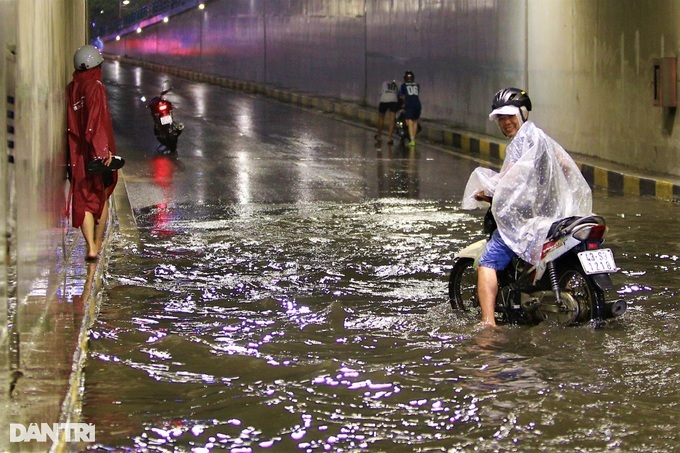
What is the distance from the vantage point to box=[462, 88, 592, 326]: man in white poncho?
265 inches

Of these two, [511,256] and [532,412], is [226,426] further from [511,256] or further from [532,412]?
[511,256]

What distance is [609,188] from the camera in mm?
15719

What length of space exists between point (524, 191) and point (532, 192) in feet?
0.16

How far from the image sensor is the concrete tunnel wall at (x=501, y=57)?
52.6 ft

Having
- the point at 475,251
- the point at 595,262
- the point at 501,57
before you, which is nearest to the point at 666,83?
the point at 501,57

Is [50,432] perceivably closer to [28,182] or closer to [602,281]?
[28,182]

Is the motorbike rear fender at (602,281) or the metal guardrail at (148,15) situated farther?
the metal guardrail at (148,15)

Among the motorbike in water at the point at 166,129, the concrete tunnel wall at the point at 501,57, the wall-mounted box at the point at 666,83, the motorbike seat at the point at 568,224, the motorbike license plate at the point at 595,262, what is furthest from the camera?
the motorbike in water at the point at 166,129

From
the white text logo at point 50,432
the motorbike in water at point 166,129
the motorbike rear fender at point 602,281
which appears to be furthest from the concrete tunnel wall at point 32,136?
the motorbike in water at point 166,129

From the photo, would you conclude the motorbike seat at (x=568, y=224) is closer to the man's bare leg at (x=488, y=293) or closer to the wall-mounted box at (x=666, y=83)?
the man's bare leg at (x=488, y=293)

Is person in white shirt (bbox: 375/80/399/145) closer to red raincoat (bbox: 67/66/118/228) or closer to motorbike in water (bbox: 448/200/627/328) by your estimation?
red raincoat (bbox: 67/66/118/228)

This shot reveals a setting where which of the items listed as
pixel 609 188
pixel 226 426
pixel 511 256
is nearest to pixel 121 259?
pixel 511 256

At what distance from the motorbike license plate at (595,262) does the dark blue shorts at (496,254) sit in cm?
54

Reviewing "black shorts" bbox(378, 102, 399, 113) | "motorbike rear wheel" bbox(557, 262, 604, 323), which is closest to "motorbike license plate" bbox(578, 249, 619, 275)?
"motorbike rear wheel" bbox(557, 262, 604, 323)
